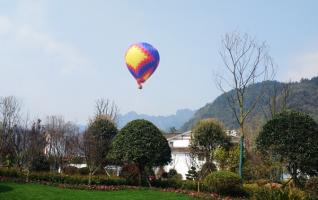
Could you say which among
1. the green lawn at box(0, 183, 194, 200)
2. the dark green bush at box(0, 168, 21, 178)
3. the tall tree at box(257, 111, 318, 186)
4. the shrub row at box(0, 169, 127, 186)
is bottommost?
the green lawn at box(0, 183, 194, 200)

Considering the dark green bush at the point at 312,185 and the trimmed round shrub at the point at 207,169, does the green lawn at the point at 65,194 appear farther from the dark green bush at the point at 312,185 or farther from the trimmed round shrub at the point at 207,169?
the trimmed round shrub at the point at 207,169

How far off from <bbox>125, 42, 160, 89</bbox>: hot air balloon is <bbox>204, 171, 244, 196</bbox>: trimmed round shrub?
31.6ft

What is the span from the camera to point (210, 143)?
91.0 ft

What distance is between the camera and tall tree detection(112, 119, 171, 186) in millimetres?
20828

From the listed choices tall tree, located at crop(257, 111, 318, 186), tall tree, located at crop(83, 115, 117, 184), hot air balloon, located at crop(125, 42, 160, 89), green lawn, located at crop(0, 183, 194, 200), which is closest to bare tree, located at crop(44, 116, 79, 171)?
tall tree, located at crop(83, 115, 117, 184)

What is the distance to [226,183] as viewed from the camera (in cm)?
1719

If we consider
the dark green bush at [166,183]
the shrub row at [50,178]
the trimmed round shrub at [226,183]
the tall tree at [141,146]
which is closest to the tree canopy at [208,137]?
the tall tree at [141,146]

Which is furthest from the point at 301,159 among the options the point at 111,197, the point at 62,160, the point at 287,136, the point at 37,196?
the point at 62,160

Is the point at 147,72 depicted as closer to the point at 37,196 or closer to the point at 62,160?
the point at 62,160

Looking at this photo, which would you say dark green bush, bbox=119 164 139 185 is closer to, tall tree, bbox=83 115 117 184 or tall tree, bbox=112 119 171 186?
tall tree, bbox=112 119 171 186

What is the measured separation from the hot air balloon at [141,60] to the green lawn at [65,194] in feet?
32.0

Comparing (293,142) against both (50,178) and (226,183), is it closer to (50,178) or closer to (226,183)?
(226,183)

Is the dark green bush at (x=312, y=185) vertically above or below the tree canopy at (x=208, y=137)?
below

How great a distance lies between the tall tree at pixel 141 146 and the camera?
2083 centimetres
